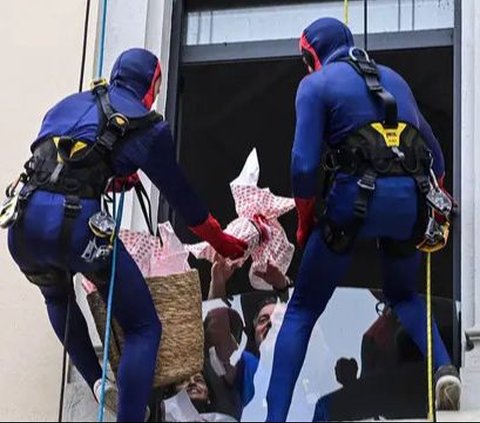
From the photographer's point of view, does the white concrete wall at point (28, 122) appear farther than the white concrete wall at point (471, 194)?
Yes

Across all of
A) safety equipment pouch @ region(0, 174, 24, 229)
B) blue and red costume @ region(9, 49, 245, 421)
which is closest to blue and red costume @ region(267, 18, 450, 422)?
blue and red costume @ region(9, 49, 245, 421)

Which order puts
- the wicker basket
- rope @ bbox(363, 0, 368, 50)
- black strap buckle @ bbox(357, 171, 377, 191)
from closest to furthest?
black strap buckle @ bbox(357, 171, 377, 191)
the wicker basket
rope @ bbox(363, 0, 368, 50)

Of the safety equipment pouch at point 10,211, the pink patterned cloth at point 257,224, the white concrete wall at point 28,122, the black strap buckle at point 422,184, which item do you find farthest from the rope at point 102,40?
the black strap buckle at point 422,184

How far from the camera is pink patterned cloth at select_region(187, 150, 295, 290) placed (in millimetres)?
6984

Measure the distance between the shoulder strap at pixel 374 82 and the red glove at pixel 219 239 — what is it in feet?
2.50

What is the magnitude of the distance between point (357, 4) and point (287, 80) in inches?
20.3

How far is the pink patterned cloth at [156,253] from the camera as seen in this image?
6.78 m

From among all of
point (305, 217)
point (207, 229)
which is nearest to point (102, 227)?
point (207, 229)

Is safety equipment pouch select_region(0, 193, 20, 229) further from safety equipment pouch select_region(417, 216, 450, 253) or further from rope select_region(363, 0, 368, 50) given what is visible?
rope select_region(363, 0, 368, 50)

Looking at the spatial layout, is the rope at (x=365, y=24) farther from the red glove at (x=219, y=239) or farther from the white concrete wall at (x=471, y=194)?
the red glove at (x=219, y=239)

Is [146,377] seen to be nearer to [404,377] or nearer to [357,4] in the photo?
[404,377]

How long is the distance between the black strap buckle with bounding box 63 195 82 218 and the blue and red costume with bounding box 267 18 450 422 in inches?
29.4

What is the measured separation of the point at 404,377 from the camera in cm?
679

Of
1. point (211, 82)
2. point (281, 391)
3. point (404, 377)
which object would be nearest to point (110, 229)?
point (281, 391)
